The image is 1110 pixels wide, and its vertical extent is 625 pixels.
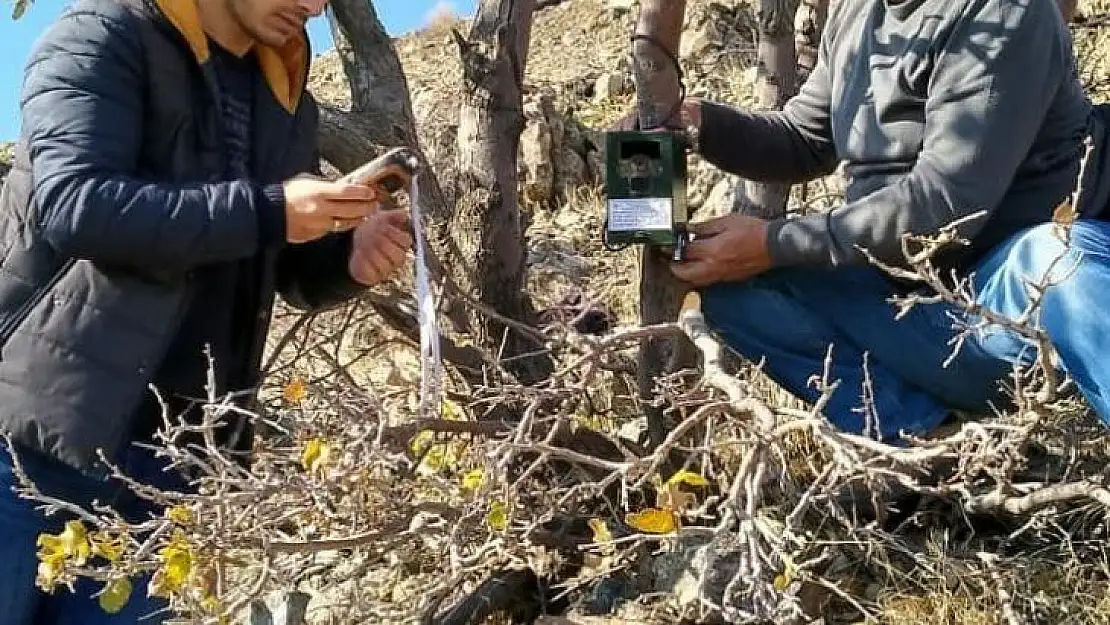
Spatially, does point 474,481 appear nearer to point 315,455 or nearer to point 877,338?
point 315,455

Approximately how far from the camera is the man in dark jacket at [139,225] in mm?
2295

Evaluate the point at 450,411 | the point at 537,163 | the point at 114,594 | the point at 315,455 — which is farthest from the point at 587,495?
the point at 537,163

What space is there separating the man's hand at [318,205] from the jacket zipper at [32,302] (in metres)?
0.40

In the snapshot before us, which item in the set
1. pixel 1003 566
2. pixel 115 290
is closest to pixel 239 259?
pixel 115 290

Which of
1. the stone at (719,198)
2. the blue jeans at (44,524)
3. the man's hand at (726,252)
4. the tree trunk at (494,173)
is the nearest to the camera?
the blue jeans at (44,524)

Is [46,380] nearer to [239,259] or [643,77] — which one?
[239,259]

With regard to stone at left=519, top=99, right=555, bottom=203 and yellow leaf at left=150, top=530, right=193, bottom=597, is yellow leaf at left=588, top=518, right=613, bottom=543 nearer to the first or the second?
yellow leaf at left=150, top=530, right=193, bottom=597

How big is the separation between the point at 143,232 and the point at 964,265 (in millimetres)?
1662

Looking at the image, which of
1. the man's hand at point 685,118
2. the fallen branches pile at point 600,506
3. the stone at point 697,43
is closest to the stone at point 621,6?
the stone at point 697,43

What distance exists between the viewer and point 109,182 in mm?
2270

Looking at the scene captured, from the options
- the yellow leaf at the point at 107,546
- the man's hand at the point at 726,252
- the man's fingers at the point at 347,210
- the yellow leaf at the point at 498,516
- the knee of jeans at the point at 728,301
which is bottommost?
→ the yellow leaf at the point at 498,516

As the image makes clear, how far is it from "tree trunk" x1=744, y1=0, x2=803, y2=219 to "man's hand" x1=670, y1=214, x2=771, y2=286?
1.04m

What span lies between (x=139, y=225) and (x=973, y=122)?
5.11 ft

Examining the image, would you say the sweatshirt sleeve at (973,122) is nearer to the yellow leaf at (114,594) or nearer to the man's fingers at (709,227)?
the man's fingers at (709,227)
